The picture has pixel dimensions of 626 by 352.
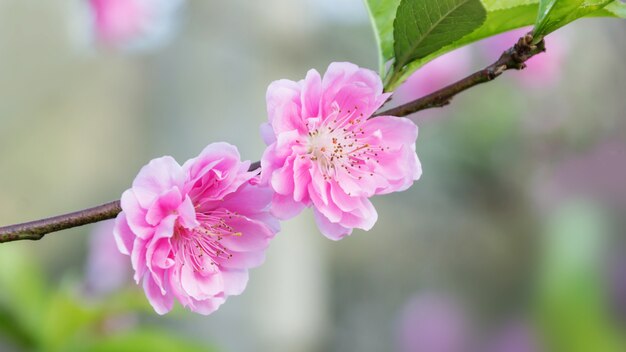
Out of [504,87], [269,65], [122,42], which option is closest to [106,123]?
[269,65]

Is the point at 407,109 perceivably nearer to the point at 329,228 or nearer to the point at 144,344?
the point at 329,228

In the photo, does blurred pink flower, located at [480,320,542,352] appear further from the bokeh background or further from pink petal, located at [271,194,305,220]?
pink petal, located at [271,194,305,220]

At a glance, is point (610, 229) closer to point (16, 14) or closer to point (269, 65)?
point (269, 65)

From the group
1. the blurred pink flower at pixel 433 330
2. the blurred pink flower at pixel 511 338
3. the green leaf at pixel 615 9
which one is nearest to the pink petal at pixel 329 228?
the green leaf at pixel 615 9

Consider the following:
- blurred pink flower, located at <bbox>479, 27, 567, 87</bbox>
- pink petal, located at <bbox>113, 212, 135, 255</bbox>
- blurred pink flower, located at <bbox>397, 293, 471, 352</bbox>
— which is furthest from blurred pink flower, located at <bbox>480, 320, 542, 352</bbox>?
pink petal, located at <bbox>113, 212, 135, 255</bbox>

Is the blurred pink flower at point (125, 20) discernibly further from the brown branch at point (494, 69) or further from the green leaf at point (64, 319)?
the brown branch at point (494, 69)

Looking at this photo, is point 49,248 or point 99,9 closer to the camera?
point 99,9

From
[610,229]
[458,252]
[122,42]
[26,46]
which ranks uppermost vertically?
[122,42]
